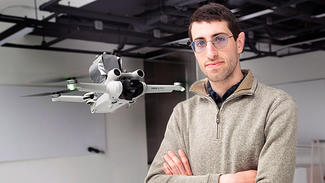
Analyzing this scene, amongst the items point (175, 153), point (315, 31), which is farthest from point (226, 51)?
point (315, 31)

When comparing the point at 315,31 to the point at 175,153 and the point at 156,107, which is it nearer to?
the point at 156,107

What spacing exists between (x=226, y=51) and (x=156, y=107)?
2.73 metres

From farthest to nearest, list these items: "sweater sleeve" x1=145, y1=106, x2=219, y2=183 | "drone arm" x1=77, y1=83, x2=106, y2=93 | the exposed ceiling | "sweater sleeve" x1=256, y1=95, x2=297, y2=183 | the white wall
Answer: the white wall, the exposed ceiling, "sweater sleeve" x1=145, y1=106, x2=219, y2=183, "sweater sleeve" x1=256, y1=95, x2=297, y2=183, "drone arm" x1=77, y1=83, x2=106, y2=93

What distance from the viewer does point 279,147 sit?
129 centimetres

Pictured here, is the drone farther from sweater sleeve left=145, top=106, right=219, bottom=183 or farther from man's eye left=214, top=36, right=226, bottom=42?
sweater sleeve left=145, top=106, right=219, bottom=183

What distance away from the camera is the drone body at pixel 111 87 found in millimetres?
922

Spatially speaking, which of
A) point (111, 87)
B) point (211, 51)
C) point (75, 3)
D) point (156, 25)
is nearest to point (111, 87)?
point (111, 87)

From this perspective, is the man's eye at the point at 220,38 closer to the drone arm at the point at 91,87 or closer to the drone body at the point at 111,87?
the drone body at the point at 111,87

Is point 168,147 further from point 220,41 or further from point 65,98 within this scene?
point 65,98

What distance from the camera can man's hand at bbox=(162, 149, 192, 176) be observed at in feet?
5.05

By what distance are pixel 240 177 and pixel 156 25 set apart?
2.83 meters

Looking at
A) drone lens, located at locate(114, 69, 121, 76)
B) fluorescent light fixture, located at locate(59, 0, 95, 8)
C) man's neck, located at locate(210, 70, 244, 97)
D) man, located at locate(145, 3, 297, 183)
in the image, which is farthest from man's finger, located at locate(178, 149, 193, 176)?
fluorescent light fixture, located at locate(59, 0, 95, 8)

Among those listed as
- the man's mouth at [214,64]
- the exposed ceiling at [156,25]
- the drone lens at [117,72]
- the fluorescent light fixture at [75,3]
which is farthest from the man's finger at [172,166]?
the fluorescent light fixture at [75,3]

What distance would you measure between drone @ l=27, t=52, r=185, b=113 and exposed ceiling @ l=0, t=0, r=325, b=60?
2.26 m
